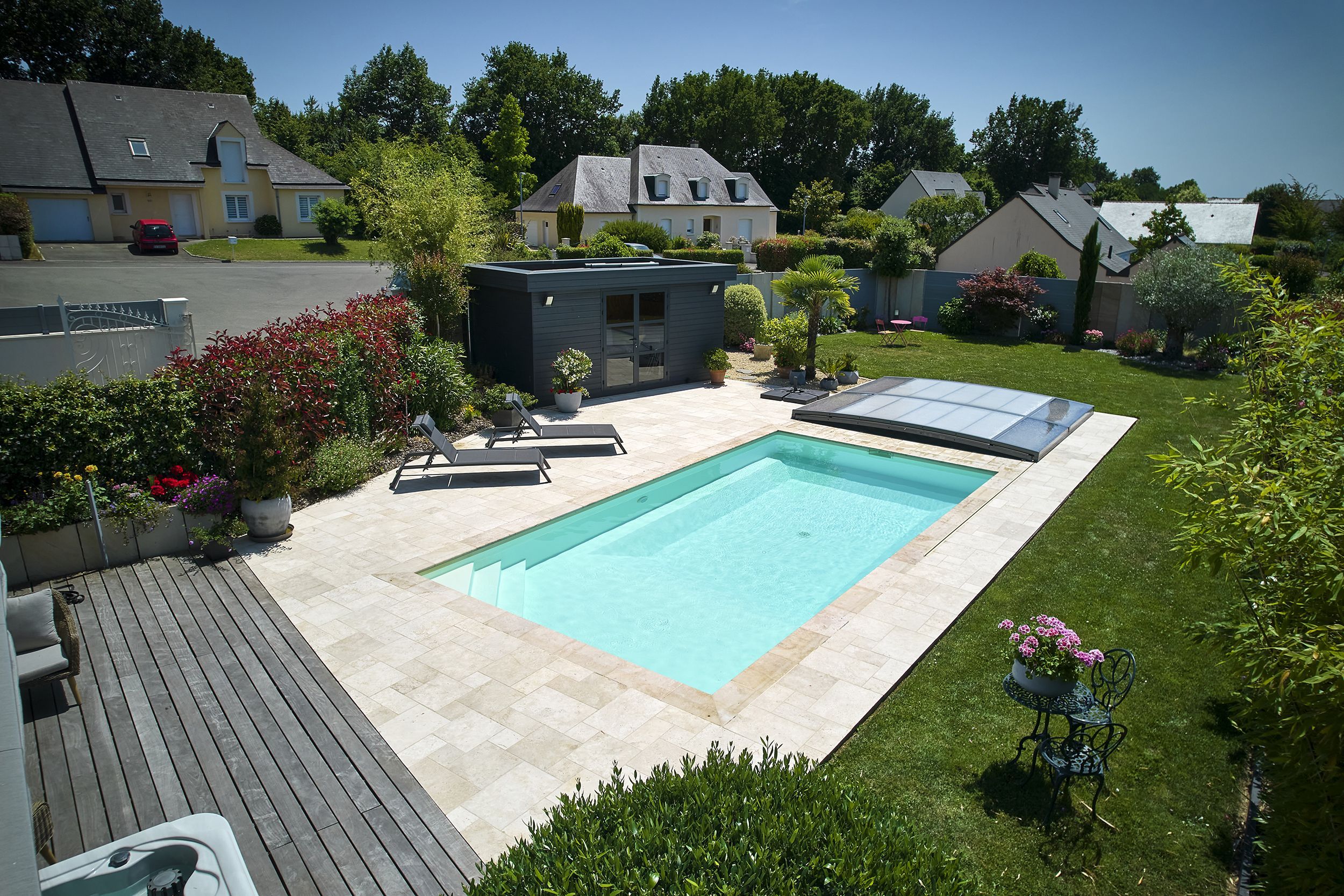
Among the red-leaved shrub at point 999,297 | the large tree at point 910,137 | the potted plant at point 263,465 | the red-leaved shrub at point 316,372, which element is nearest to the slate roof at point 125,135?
the red-leaved shrub at point 316,372

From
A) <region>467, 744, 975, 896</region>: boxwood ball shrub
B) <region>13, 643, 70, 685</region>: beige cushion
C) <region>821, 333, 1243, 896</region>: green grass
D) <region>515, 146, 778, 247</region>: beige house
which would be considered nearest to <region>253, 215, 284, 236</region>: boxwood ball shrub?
<region>515, 146, 778, 247</region>: beige house

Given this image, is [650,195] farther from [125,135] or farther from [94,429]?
[94,429]

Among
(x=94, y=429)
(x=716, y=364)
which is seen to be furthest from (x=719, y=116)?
(x=94, y=429)

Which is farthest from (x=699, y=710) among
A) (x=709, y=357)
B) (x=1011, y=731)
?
(x=709, y=357)

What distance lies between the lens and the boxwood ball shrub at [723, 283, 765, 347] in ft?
70.5

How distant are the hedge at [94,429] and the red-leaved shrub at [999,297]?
2196 centimetres

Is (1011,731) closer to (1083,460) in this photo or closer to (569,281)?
(1083,460)

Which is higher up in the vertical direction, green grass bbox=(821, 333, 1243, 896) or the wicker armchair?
the wicker armchair

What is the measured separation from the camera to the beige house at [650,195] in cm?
4266

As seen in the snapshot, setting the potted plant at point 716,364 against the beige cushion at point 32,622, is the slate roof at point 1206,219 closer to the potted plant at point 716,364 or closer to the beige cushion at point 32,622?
the potted plant at point 716,364

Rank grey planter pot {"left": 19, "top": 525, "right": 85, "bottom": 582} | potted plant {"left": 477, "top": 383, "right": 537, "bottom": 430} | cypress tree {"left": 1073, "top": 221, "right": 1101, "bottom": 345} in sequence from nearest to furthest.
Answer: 1. grey planter pot {"left": 19, "top": 525, "right": 85, "bottom": 582}
2. potted plant {"left": 477, "top": 383, "right": 537, "bottom": 430}
3. cypress tree {"left": 1073, "top": 221, "right": 1101, "bottom": 345}

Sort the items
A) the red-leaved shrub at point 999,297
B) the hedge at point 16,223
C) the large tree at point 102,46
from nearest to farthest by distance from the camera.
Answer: the red-leaved shrub at point 999,297, the hedge at point 16,223, the large tree at point 102,46

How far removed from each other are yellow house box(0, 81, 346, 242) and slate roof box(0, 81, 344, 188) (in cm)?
5

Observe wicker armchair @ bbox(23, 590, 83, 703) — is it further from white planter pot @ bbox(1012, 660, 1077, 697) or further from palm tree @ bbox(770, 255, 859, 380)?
palm tree @ bbox(770, 255, 859, 380)
